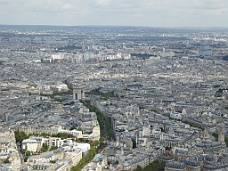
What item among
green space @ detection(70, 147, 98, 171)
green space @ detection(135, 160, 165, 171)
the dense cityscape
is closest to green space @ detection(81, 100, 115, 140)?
the dense cityscape

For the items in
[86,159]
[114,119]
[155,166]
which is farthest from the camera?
[114,119]

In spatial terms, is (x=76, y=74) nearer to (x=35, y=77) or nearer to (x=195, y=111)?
(x=35, y=77)

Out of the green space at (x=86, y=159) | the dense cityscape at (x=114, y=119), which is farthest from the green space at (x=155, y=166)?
the green space at (x=86, y=159)

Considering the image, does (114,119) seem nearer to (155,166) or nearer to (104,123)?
(104,123)

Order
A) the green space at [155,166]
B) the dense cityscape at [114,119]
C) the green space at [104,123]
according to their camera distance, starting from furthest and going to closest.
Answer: the green space at [104,123]
the dense cityscape at [114,119]
the green space at [155,166]

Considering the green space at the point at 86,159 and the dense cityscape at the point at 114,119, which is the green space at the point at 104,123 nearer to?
the dense cityscape at the point at 114,119

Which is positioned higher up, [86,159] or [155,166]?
[86,159]

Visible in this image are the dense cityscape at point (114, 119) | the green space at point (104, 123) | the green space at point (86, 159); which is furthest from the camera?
the green space at point (104, 123)

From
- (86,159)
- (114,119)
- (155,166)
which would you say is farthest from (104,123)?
(155,166)
